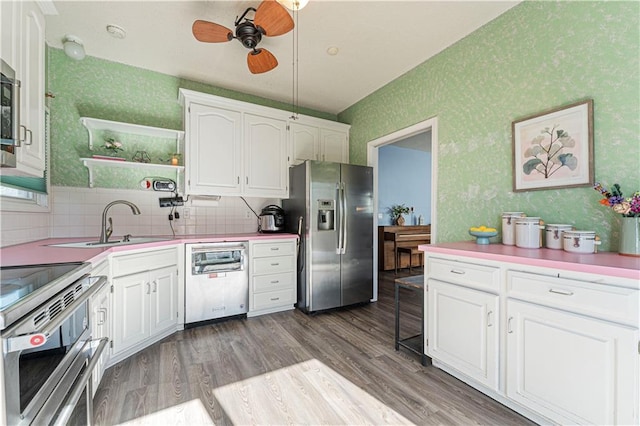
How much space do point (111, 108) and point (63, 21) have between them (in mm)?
769

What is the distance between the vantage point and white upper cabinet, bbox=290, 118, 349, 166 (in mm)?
3555

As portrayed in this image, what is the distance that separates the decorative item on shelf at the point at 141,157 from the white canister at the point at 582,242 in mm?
3656

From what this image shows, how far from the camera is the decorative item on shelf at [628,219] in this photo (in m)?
1.39

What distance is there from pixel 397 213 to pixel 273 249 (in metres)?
3.59

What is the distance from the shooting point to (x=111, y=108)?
2.83 m

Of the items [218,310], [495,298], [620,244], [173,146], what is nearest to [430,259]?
[495,298]

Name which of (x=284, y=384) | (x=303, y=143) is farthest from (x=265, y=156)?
(x=284, y=384)

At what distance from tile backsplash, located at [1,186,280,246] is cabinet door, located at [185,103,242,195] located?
1.12 feet

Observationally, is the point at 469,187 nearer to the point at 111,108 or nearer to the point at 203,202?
the point at 203,202

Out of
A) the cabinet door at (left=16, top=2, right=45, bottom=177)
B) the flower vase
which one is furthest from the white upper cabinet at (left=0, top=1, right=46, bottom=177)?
the flower vase

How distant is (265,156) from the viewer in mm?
3336

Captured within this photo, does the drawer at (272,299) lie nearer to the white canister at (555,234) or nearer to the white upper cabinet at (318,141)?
the white upper cabinet at (318,141)

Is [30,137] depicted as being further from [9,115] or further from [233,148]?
[233,148]

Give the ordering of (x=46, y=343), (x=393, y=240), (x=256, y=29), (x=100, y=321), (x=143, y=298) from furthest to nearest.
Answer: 1. (x=393, y=240)
2. (x=143, y=298)
3. (x=256, y=29)
4. (x=100, y=321)
5. (x=46, y=343)
